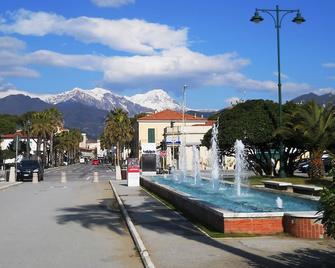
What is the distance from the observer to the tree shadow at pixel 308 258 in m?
8.45

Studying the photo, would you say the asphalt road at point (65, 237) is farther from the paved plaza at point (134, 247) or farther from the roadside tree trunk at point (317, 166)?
the roadside tree trunk at point (317, 166)

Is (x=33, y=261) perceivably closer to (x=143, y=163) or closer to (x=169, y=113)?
(x=143, y=163)

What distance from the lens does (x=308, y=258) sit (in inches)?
352

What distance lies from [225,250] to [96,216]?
7.57m

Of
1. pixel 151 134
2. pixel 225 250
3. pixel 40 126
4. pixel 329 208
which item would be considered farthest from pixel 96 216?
pixel 40 126

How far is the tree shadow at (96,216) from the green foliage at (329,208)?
23.4 ft

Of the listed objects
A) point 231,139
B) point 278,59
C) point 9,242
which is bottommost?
point 9,242

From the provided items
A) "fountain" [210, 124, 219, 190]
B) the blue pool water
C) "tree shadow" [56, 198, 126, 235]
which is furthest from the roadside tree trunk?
"tree shadow" [56, 198, 126, 235]

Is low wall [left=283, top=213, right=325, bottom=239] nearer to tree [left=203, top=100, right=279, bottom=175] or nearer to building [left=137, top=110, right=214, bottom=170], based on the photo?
tree [left=203, top=100, right=279, bottom=175]

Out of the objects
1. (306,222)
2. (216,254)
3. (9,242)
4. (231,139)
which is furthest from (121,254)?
(231,139)

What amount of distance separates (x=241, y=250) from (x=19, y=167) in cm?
3732

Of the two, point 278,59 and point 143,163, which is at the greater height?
point 278,59

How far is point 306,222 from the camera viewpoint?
36.4 feet

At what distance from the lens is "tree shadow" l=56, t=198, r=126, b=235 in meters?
14.5
